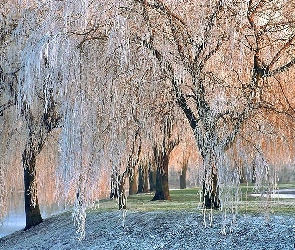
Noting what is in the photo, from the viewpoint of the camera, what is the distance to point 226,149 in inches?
351

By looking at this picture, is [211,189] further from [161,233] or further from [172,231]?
[161,233]

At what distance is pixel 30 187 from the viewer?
13.9 m

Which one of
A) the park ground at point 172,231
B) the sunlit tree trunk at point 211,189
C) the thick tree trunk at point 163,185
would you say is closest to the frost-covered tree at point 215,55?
the sunlit tree trunk at point 211,189

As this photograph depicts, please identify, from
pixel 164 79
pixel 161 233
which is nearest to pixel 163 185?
pixel 161 233

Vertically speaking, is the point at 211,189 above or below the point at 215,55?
below

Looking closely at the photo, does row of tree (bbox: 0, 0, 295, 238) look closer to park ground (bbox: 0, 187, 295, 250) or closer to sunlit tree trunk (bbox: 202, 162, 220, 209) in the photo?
sunlit tree trunk (bbox: 202, 162, 220, 209)

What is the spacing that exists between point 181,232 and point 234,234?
49.8 inches

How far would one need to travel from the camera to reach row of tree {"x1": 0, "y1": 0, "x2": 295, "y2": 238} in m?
8.92

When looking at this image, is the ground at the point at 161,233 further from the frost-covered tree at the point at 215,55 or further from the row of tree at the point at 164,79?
the frost-covered tree at the point at 215,55


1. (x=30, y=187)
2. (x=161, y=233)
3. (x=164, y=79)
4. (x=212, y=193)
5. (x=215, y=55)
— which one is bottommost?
(x=161, y=233)

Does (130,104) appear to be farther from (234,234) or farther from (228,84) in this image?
(234,234)

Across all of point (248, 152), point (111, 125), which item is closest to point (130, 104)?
point (111, 125)

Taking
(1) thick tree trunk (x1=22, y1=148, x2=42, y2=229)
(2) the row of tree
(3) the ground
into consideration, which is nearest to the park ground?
(3) the ground

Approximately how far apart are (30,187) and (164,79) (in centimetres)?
619
